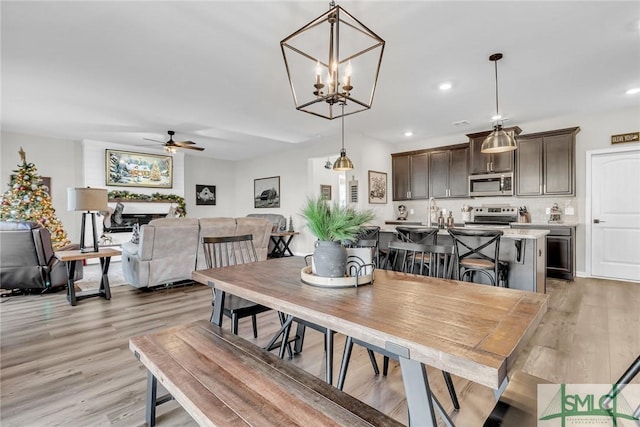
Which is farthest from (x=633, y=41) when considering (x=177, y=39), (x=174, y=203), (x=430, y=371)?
(x=174, y=203)

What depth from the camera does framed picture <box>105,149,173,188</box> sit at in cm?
698

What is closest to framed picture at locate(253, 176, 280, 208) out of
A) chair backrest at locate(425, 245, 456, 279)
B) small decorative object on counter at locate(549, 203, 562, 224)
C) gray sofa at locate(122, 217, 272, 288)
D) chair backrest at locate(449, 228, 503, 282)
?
gray sofa at locate(122, 217, 272, 288)

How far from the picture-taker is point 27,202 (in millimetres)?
5426

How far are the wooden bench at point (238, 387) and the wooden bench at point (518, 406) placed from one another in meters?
0.34

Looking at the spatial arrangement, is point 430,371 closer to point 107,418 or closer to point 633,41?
point 107,418

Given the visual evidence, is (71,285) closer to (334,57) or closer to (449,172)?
(334,57)

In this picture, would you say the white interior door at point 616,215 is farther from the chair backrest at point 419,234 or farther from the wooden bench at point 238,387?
the wooden bench at point 238,387

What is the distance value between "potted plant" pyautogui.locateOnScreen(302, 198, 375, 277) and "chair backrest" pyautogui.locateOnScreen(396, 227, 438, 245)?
182cm

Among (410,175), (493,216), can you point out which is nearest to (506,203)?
(493,216)

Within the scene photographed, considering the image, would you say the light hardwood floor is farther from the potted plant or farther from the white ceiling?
the white ceiling

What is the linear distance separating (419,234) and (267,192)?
5.79 meters

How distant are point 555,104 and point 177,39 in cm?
497

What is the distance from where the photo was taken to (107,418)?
1.66 metres

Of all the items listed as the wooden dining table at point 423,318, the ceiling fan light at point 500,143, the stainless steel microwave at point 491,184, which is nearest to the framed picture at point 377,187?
the stainless steel microwave at point 491,184
